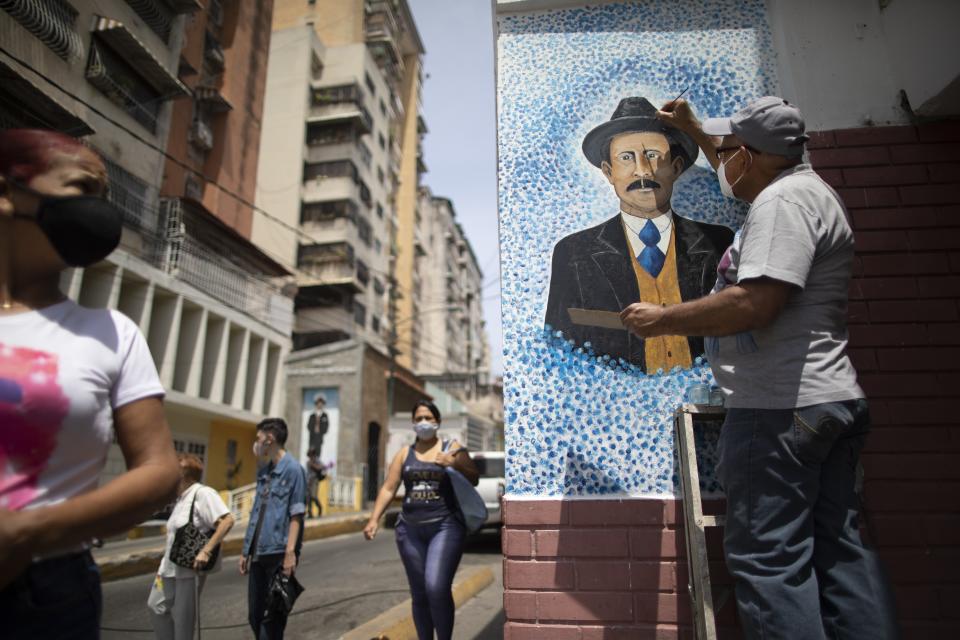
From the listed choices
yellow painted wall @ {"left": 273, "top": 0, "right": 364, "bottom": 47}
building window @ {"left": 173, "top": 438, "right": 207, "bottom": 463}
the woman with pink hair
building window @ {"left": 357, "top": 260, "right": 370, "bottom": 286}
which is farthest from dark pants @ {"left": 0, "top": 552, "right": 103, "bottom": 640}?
building window @ {"left": 357, "top": 260, "right": 370, "bottom": 286}

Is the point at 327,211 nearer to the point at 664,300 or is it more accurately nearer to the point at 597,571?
the point at 664,300

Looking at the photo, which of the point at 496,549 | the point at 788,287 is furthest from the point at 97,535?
the point at 496,549

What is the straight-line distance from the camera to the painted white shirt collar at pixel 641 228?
3068 millimetres

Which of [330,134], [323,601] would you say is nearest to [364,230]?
[330,134]

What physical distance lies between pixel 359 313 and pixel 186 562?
30903 mm

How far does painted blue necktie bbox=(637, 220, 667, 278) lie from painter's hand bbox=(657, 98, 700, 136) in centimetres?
55

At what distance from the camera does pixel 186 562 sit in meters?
3.74

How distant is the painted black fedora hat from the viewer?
3.21 metres

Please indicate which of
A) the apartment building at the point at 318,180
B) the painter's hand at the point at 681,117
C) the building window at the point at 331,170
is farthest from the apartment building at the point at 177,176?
the building window at the point at 331,170

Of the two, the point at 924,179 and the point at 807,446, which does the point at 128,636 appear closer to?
the point at 807,446

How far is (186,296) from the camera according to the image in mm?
16500

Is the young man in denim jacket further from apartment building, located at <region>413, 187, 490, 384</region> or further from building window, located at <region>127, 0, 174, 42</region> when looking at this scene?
apartment building, located at <region>413, 187, 490, 384</region>

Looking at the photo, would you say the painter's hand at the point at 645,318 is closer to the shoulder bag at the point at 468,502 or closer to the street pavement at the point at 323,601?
the shoulder bag at the point at 468,502

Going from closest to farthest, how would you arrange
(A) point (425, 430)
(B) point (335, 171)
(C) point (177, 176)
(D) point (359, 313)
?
(A) point (425, 430)
(C) point (177, 176)
(B) point (335, 171)
(D) point (359, 313)
